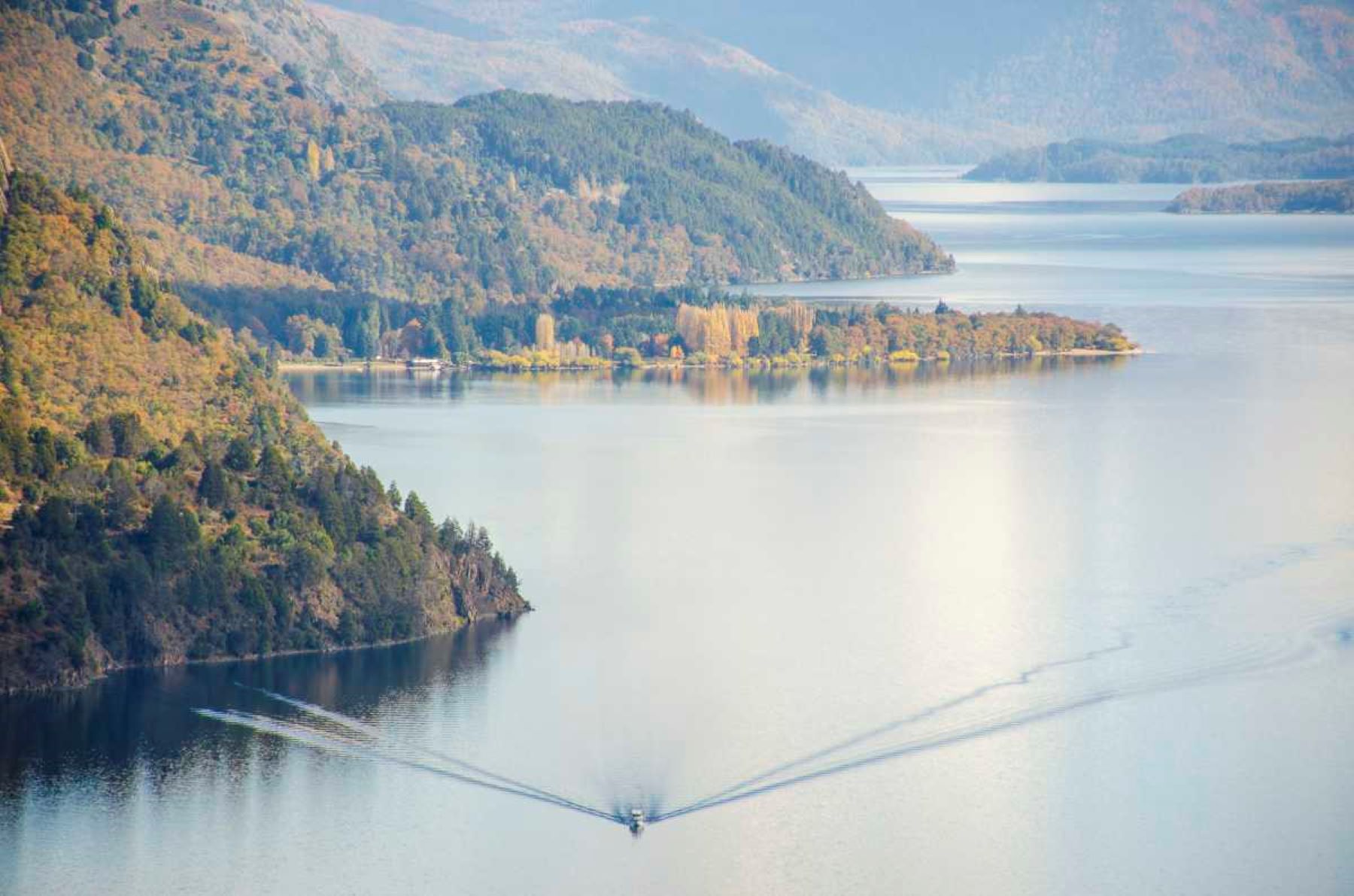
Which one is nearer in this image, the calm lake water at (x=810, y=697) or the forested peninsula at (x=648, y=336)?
the calm lake water at (x=810, y=697)

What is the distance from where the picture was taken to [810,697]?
35.8 m

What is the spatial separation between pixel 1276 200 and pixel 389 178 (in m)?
88.0

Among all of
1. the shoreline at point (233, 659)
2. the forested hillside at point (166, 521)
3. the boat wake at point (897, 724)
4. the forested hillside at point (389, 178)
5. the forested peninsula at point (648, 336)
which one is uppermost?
the forested hillside at point (389, 178)

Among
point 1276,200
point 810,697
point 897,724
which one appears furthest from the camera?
point 1276,200

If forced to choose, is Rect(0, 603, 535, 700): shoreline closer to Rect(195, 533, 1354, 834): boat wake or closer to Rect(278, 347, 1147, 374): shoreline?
Rect(195, 533, 1354, 834): boat wake

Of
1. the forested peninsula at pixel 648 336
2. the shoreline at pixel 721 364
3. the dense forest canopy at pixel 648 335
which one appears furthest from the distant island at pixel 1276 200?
the shoreline at pixel 721 364

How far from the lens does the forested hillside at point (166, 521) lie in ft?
120

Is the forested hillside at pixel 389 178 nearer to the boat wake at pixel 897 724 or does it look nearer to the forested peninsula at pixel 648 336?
the forested peninsula at pixel 648 336

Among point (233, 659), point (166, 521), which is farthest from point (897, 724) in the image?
point (166, 521)

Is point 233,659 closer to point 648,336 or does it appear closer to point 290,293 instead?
point 648,336

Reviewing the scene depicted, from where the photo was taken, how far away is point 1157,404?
6981 centimetres

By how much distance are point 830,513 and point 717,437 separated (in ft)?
42.7

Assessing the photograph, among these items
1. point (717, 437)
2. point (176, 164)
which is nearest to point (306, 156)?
point (176, 164)

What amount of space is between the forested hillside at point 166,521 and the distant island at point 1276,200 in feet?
461
